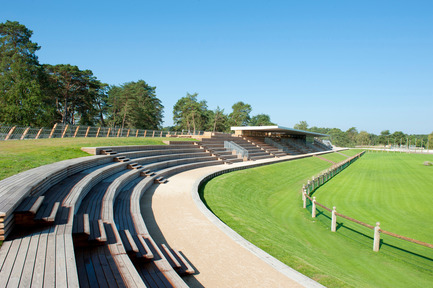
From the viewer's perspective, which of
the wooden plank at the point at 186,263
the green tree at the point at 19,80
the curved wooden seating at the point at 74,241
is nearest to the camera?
the curved wooden seating at the point at 74,241

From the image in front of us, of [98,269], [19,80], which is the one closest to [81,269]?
[98,269]

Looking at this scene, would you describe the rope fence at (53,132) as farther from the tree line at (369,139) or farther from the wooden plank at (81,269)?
the tree line at (369,139)

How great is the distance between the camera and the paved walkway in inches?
173

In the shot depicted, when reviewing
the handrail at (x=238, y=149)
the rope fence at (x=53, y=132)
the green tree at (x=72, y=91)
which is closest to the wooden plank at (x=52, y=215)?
the rope fence at (x=53, y=132)

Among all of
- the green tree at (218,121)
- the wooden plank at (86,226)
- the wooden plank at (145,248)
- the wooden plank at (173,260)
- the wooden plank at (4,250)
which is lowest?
the wooden plank at (173,260)

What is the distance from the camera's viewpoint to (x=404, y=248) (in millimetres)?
8609

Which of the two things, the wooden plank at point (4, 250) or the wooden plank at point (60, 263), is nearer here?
the wooden plank at point (60, 263)

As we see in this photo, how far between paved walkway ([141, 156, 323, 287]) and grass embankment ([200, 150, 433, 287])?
79 cm

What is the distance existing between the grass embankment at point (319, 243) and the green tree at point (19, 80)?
24.7 metres

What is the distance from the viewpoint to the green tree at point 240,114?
9019 cm

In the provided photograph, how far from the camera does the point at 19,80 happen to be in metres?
28.1

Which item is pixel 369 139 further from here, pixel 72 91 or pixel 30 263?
pixel 30 263

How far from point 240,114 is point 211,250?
3411 inches

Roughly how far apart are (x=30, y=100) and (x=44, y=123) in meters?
2.84
